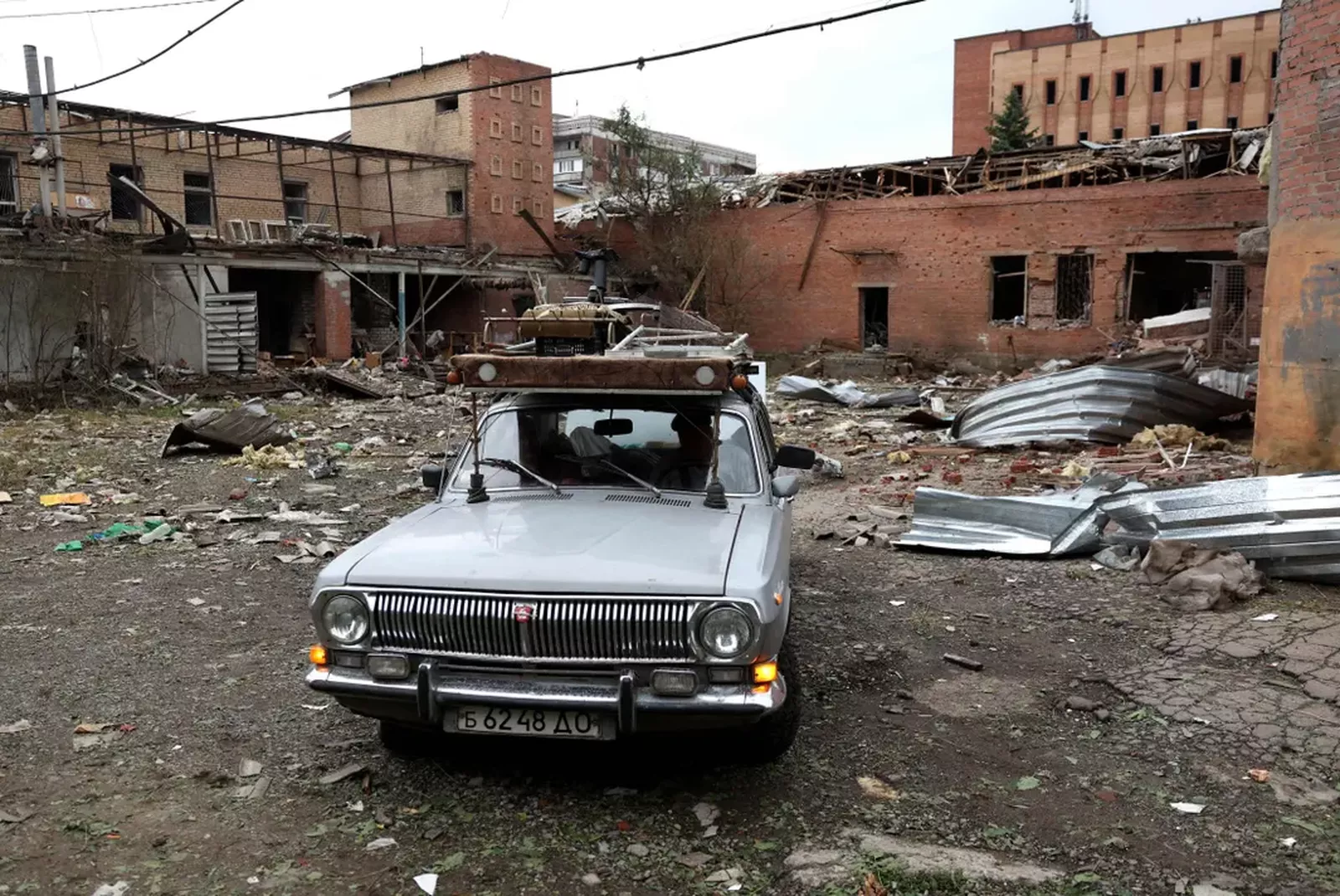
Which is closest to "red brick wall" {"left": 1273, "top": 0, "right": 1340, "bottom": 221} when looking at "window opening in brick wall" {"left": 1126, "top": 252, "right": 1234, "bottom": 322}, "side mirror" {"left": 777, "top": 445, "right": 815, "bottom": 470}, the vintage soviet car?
Result: "side mirror" {"left": 777, "top": 445, "right": 815, "bottom": 470}

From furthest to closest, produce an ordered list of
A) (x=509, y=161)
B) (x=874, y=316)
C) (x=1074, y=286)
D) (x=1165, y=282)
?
1. (x=509, y=161)
2. (x=874, y=316)
3. (x=1165, y=282)
4. (x=1074, y=286)

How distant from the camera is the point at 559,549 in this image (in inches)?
162

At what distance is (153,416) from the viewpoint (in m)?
18.6

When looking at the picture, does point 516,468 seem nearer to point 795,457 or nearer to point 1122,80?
point 795,457

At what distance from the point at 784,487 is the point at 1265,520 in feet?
13.5

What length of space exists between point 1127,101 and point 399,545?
65.9 m

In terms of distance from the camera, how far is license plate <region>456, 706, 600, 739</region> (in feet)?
12.2

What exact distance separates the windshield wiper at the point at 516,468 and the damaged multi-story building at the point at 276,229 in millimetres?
13973

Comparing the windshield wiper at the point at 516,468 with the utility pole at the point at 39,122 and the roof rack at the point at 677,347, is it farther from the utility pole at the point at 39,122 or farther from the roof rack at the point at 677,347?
the utility pole at the point at 39,122

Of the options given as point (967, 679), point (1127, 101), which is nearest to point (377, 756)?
point (967, 679)

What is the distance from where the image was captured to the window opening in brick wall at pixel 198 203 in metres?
29.5

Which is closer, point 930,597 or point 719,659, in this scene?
point 719,659

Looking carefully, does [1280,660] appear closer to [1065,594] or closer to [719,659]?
[1065,594]

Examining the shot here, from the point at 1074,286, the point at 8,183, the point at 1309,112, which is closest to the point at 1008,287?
the point at 1074,286
